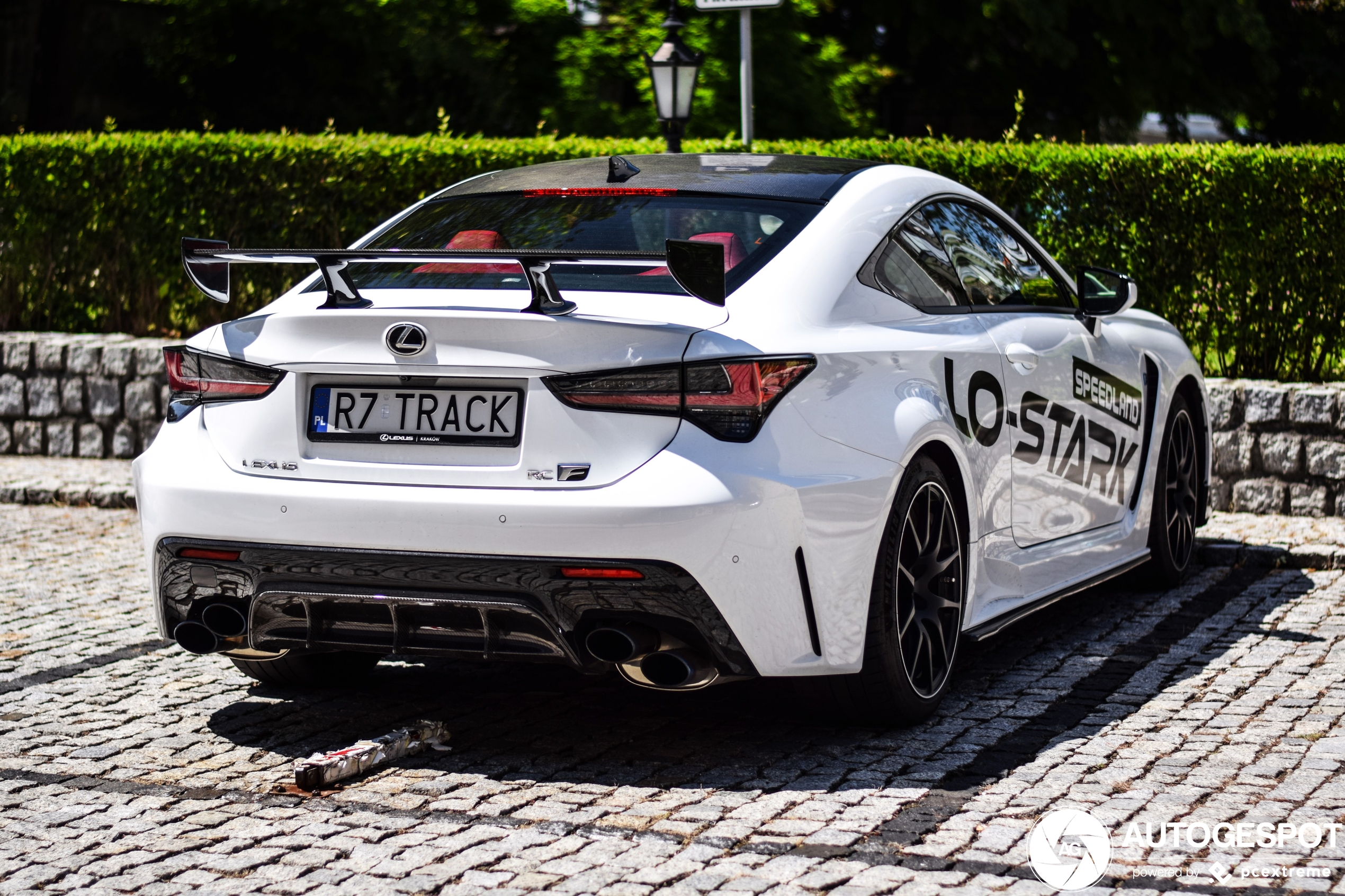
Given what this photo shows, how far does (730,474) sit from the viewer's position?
4102mm

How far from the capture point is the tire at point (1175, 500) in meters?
6.82

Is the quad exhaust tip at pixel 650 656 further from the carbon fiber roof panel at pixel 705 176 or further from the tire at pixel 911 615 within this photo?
the carbon fiber roof panel at pixel 705 176

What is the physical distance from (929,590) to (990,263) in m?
1.40

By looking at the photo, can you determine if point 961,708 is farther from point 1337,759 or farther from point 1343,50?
point 1343,50

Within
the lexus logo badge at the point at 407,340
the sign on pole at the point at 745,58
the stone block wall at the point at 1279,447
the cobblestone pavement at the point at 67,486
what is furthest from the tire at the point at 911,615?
the cobblestone pavement at the point at 67,486

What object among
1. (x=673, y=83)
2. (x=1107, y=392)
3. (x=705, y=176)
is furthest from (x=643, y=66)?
(x=705, y=176)

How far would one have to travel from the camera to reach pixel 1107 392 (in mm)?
6137

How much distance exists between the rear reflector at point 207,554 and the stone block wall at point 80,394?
267 inches

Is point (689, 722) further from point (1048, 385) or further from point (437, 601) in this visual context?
point (1048, 385)

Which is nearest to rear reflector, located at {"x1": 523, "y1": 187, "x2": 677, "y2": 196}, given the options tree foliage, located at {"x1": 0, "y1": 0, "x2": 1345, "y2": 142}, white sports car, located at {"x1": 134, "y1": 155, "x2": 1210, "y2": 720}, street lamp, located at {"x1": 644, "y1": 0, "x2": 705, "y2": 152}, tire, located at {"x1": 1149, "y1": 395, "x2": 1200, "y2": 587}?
white sports car, located at {"x1": 134, "y1": 155, "x2": 1210, "y2": 720}

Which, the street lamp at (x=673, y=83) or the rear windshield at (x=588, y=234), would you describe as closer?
the rear windshield at (x=588, y=234)

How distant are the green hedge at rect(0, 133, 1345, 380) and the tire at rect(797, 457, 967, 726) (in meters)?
5.06

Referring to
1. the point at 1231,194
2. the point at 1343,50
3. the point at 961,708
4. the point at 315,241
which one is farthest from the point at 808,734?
the point at 1343,50

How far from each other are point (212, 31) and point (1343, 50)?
14471mm
